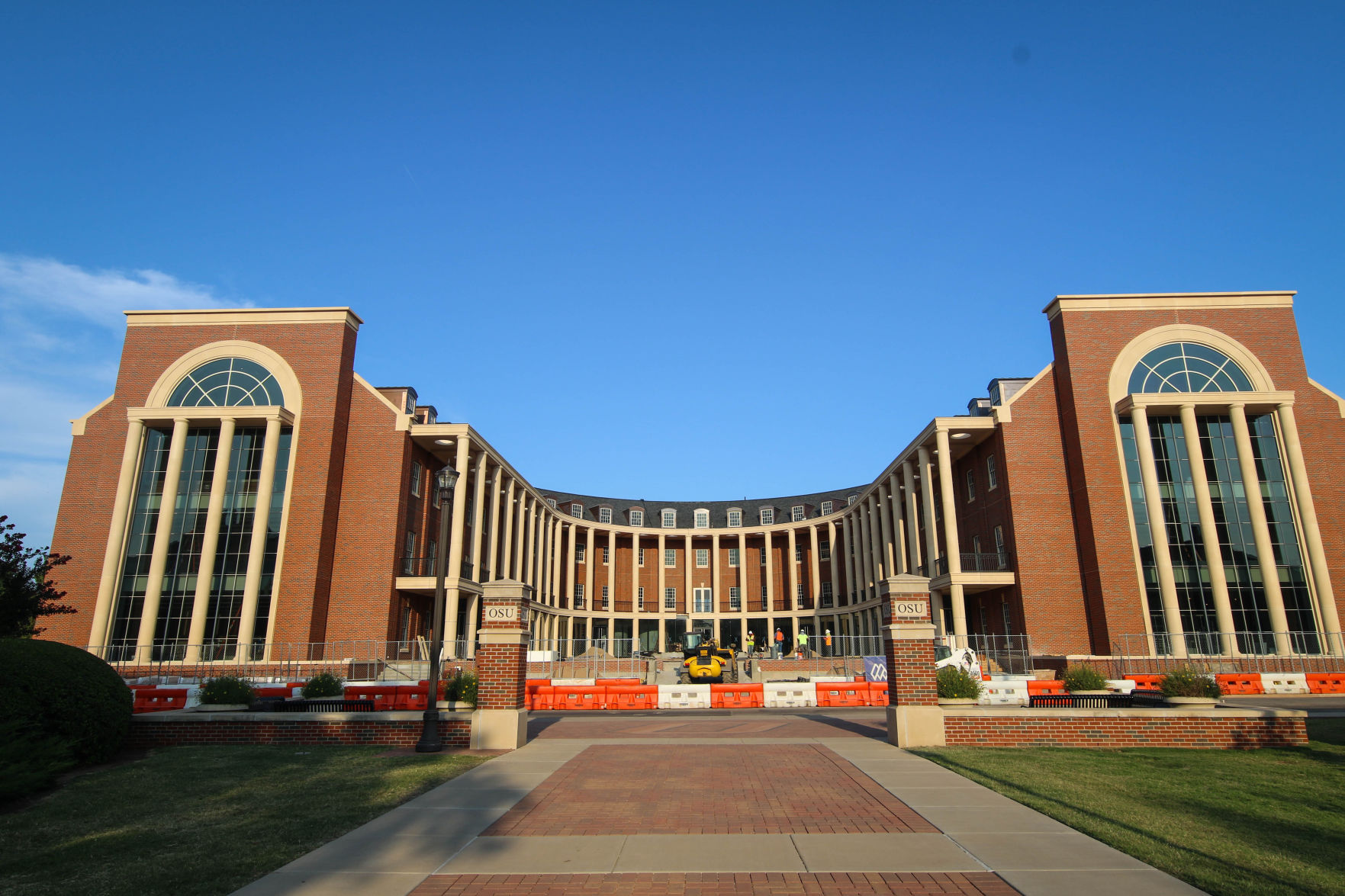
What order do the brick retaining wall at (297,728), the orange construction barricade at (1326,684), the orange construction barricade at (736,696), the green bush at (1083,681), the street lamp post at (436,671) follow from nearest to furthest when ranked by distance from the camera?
1. the street lamp post at (436,671)
2. the brick retaining wall at (297,728)
3. the green bush at (1083,681)
4. the orange construction barricade at (736,696)
5. the orange construction barricade at (1326,684)

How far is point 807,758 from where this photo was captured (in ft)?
44.1

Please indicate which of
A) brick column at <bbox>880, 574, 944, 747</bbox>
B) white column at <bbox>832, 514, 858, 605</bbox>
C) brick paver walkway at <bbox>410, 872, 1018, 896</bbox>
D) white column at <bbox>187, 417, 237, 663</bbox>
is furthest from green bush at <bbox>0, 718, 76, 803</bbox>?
white column at <bbox>832, 514, 858, 605</bbox>

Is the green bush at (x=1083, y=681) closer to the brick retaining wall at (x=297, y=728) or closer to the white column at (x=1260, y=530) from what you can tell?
the white column at (x=1260, y=530)

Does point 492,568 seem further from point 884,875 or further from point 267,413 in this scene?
point 884,875

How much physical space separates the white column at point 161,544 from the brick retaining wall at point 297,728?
2230 centimetres

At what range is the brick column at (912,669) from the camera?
578 inches

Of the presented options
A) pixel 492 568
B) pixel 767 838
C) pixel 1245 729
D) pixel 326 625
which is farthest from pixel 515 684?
pixel 492 568

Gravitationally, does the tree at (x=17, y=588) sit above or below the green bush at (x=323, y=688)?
above

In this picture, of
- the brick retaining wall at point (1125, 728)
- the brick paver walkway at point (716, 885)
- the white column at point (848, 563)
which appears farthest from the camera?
the white column at point (848, 563)

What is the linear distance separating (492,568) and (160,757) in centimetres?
2823

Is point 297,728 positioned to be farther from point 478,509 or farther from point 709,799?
point 478,509

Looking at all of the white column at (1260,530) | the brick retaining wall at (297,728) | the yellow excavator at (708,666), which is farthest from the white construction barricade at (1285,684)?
the brick retaining wall at (297,728)

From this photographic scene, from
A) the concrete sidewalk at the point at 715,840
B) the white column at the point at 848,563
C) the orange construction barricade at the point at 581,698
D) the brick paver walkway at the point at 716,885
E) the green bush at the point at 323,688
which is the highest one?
the white column at the point at 848,563

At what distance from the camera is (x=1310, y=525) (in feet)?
110
